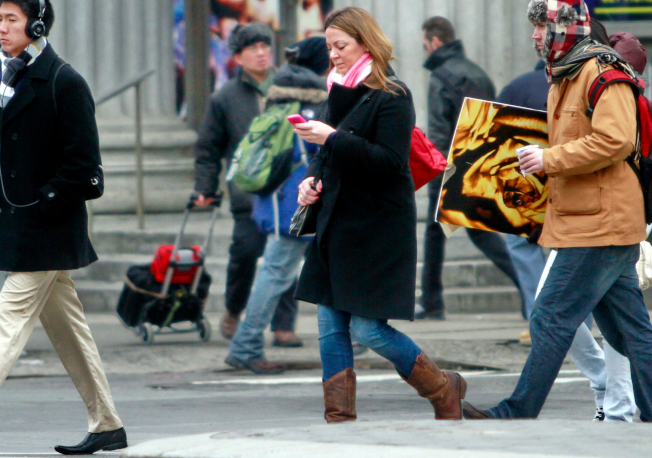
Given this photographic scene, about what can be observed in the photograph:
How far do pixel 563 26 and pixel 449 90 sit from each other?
13.6ft

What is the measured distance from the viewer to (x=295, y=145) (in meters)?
7.09

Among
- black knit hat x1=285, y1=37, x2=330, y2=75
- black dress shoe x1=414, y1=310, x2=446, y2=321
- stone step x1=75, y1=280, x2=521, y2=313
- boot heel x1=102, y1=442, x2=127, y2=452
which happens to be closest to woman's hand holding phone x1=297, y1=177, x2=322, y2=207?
boot heel x1=102, y1=442, x2=127, y2=452

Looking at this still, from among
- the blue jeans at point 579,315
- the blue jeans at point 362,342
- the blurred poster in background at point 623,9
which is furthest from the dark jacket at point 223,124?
the blurred poster in background at point 623,9

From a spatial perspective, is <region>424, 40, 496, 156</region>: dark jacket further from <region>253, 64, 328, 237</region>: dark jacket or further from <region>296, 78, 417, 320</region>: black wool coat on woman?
<region>296, 78, 417, 320</region>: black wool coat on woman

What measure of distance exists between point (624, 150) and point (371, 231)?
103 cm

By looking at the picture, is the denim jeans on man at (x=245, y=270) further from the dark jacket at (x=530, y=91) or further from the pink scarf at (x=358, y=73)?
the pink scarf at (x=358, y=73)

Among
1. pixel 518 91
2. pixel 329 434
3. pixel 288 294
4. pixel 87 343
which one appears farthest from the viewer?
pixel 288 294

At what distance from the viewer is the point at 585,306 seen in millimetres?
4676

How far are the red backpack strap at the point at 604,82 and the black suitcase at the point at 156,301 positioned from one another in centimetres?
399

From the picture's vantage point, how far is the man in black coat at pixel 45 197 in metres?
4.69

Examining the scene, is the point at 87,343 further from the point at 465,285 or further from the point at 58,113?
the point at 465,285

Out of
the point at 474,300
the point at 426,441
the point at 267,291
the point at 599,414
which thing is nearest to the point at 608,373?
the point at 599,414

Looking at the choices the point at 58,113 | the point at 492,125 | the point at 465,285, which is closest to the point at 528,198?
the point at 492,125

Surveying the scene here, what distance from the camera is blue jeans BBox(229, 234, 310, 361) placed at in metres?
7.09
